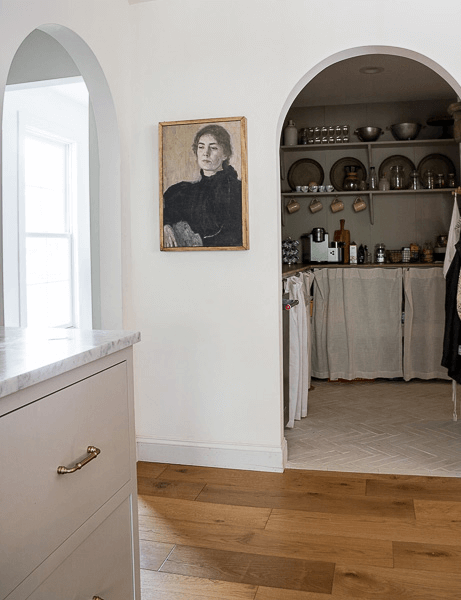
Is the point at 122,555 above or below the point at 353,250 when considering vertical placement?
below

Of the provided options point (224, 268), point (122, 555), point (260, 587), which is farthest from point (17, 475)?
point (224, 268)

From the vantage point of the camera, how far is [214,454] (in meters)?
3.55

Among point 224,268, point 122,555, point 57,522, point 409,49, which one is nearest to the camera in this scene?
point 57,522

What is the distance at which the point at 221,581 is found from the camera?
91.6 inches

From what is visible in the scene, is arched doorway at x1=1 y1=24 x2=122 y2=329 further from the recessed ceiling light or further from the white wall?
the recessed ceiling light

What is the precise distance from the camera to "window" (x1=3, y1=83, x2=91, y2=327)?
450 cm

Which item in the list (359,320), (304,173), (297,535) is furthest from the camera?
(304,173)

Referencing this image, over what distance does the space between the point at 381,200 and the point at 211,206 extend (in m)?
3.28

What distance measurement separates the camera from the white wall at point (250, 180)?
3.29m

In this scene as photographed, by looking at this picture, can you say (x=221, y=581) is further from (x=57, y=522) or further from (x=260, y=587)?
(x=57, y=522)

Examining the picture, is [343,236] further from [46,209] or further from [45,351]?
[45,351]

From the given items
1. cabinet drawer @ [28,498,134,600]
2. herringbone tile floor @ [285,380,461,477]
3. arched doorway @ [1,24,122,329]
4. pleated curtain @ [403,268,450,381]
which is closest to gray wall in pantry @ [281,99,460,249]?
pleated curtain @ [403,268,450,381]

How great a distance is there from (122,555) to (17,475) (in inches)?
24.5

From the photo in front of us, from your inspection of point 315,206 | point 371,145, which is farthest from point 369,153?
point 315,206
